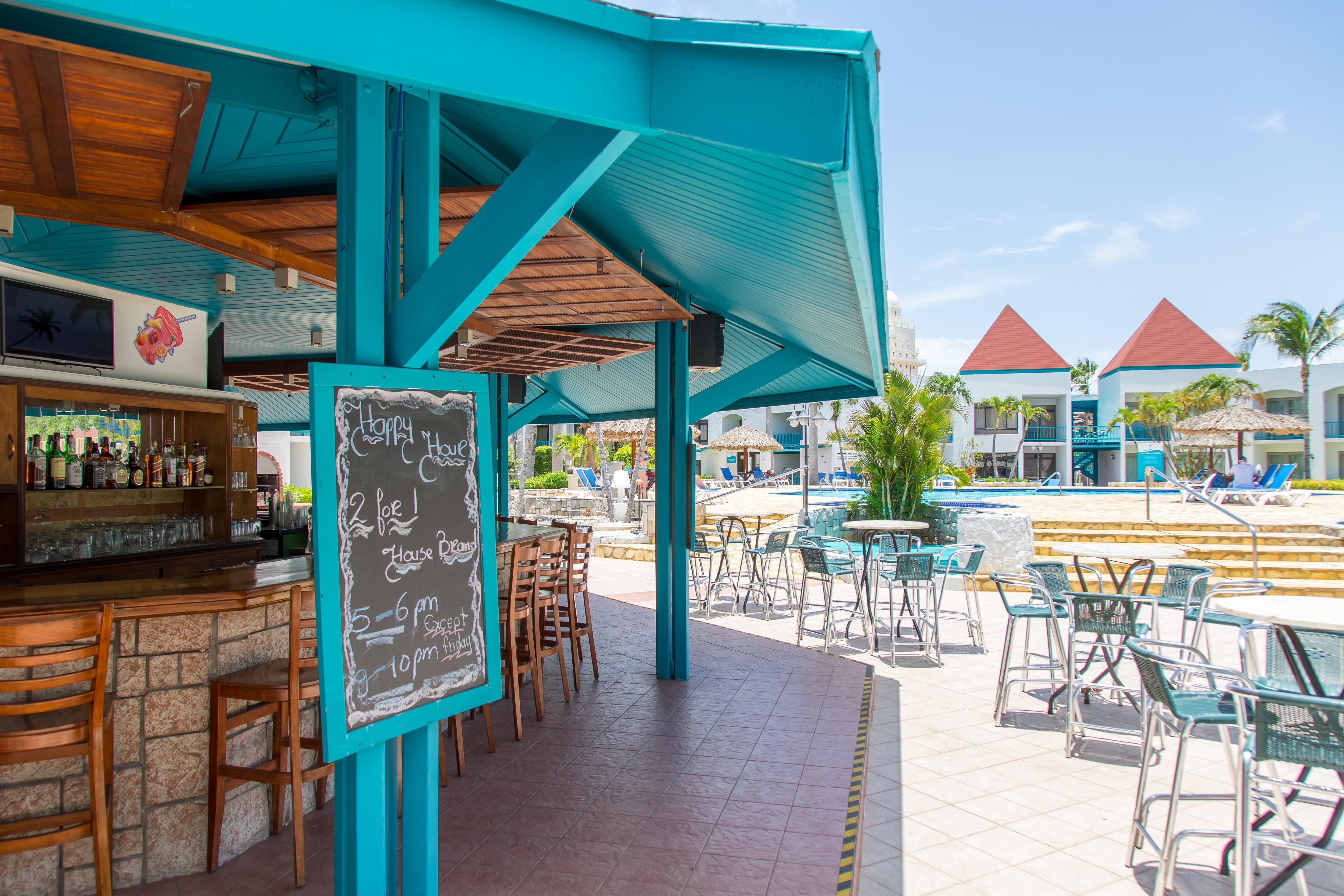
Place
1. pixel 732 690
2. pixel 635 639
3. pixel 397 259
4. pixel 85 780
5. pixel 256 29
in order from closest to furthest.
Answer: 1. pixel 256 29
2. pixel 397 259
3. pixel 85 780
4. pixel 732 690
5. pixel 635 639

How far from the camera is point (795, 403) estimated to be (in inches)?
338

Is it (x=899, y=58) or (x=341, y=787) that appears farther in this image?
(x=899, y=58)

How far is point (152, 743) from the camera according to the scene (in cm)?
273

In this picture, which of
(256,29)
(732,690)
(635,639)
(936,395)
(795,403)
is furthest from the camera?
(936,395)

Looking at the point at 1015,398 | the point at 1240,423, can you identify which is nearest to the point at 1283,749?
the point at 1240,423

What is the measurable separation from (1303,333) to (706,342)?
120 ft

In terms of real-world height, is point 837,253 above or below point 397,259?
above

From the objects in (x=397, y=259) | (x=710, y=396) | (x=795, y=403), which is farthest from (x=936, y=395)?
(x=397, y=259)

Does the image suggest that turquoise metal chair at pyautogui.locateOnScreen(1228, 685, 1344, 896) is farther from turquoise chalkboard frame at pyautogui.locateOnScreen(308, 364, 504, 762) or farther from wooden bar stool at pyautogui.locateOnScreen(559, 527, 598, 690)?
wooden bar stool at pyautogui.locateOnScreen(559, 527, 598, 690)

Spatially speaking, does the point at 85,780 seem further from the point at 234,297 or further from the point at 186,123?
the point at 234,297

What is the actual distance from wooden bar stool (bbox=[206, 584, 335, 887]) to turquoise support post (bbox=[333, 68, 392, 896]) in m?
0.54

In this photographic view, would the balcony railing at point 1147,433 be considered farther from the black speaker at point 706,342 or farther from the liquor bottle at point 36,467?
the liquor bottle at point 36,467

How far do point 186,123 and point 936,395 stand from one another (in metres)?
11.5

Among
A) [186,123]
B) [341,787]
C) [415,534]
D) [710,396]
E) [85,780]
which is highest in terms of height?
[186,123]
